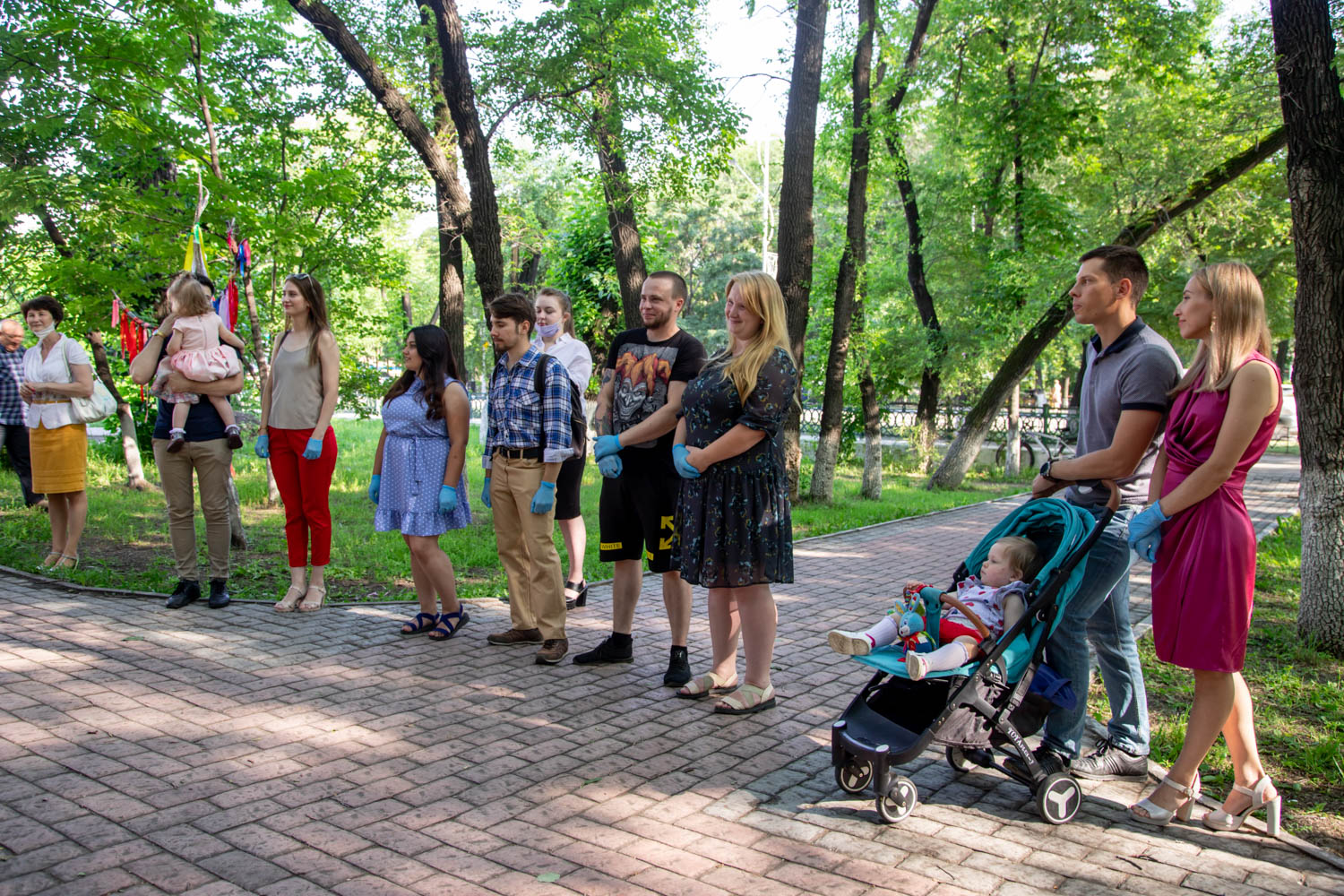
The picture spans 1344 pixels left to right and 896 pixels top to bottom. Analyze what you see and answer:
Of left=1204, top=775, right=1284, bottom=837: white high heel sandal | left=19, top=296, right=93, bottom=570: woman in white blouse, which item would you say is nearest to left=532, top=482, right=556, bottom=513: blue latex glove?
left=1204, top=775, right=1284, bottom=837: white high heel sandal

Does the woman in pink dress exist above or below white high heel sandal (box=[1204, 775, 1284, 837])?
above

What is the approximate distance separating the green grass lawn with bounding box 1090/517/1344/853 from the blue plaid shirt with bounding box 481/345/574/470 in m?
3.25

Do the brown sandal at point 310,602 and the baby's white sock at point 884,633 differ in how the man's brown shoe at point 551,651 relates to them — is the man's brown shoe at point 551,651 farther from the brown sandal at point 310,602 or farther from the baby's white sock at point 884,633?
the baby's white sock at point 884,633

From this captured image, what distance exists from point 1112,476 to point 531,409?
316cm

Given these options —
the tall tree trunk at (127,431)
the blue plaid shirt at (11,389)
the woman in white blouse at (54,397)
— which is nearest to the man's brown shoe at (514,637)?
the woman in white blouse at (54,397)

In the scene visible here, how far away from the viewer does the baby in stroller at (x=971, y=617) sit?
141 inches

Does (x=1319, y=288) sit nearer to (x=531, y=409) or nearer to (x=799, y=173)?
(x=531, y=409)

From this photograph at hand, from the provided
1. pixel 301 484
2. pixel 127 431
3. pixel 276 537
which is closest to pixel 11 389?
pixel 276 537

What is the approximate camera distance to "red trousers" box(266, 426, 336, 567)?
655 centimetres

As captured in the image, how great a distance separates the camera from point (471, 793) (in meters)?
3.79

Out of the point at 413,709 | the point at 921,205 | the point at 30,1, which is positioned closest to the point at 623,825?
the point at 413,709

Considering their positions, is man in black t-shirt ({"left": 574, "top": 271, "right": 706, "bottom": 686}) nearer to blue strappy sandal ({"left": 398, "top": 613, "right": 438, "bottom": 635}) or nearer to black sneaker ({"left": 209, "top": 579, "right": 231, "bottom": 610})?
blue strappy sandal ({"left": 398, "top": 613, "right": 438, "bottom": 635})

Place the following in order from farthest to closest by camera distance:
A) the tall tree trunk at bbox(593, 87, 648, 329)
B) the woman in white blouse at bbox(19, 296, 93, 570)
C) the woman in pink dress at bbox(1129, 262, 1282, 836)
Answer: the tall tree trunk at bbox(593, 87, 648, 329), the woman in white blouse at bbox(19, 296, 93, 570), the woman in pink dress at bbox(1129, 262, 1282, 836)

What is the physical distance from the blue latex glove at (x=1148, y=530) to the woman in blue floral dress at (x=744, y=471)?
1527 mm
